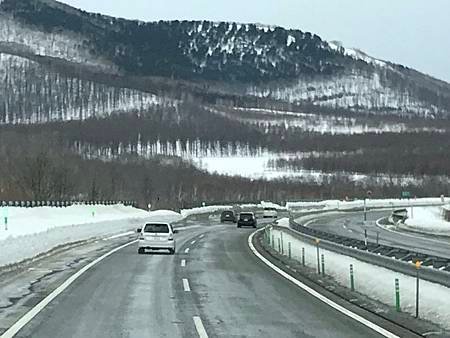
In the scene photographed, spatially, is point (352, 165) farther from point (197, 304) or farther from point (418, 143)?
point (197, 304)

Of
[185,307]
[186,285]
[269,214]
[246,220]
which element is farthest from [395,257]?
[269,214]

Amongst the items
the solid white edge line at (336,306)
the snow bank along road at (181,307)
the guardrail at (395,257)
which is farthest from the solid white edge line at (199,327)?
the guardrail at (395,257)

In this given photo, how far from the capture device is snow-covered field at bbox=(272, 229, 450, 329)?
44.6 feet

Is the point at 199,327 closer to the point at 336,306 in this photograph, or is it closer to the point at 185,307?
the point at 185,307

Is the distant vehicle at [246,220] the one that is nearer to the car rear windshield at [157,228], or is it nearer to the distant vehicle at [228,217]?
the distant vehicle at [228,217]

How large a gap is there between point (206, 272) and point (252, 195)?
5162 inches

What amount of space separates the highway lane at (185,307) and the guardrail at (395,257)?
170cm

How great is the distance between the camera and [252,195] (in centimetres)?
15525

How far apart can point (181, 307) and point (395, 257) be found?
18.7ft

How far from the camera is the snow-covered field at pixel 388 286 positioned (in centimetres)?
1359

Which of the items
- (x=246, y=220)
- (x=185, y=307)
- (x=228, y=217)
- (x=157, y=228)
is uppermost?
(x=157, y=228)

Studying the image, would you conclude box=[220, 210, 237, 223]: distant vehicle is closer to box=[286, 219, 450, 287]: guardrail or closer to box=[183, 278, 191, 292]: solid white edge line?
box=[286, 219, 450, 287]: guardrail

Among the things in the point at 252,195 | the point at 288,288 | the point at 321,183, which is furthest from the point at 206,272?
the point at 321,183

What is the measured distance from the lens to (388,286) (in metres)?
16.5
